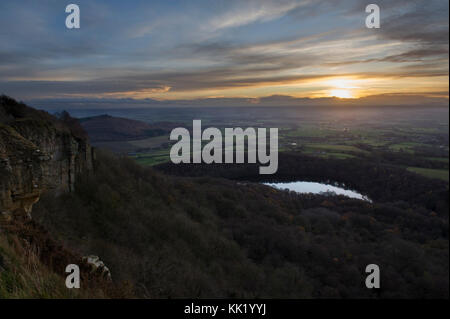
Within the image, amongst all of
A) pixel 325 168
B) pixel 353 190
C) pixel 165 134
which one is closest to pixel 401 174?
pixel 353 190

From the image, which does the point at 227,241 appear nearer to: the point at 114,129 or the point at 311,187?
the point at 311,187

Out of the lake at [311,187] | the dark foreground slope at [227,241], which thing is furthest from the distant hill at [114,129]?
the dark foreground slope at [227,241]

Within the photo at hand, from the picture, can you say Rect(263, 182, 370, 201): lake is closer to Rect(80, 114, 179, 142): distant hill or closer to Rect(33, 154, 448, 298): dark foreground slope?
Rect(33, 154, 448, 298): dark foreground slope

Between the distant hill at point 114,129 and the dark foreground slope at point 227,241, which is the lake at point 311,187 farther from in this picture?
the distant hill at point 114,129

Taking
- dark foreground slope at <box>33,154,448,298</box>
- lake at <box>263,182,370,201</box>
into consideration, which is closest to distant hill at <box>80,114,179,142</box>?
lake at <box>263,182,370,201</box>

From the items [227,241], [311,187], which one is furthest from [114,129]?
[227,241]
